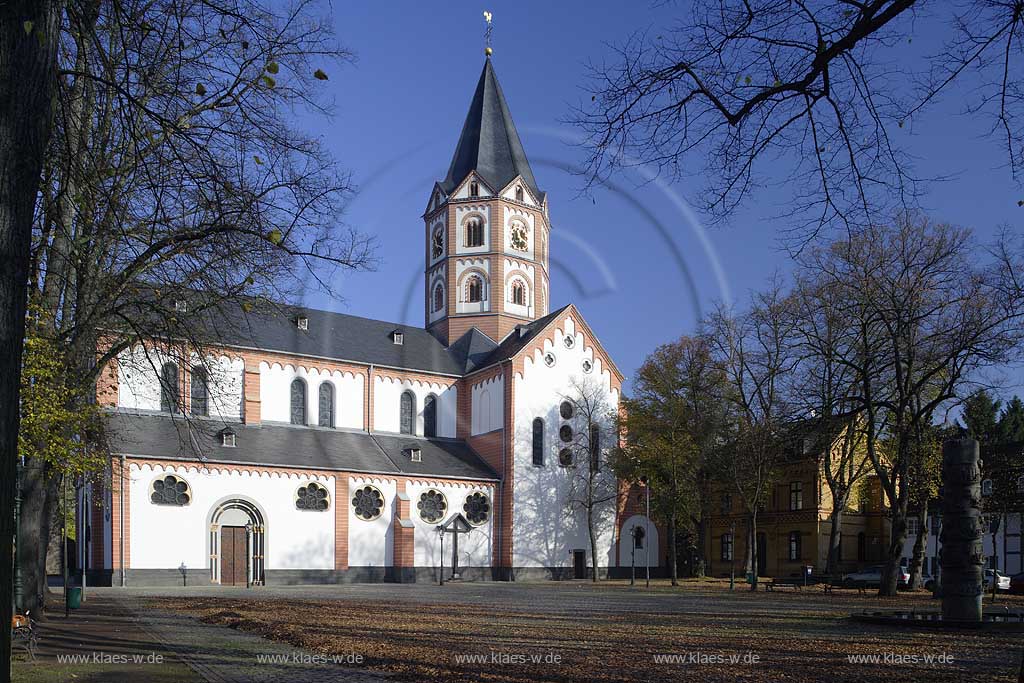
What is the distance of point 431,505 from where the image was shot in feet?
164

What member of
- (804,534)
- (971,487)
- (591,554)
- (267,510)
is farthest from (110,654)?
(804,534)

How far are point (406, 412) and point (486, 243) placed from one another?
1238 cm

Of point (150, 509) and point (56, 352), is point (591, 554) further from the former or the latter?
point (56, 352)

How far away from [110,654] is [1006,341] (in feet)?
92.7

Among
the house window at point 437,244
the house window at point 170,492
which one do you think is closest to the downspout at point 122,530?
the house window at point 170,492

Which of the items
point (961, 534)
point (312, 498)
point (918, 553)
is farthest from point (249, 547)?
point (961, 534)

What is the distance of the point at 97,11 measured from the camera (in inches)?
366

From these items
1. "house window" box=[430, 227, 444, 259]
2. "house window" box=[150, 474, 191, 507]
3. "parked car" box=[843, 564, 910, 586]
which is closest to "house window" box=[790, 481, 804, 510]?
"parked car" box=[843, 564, 910, 586]

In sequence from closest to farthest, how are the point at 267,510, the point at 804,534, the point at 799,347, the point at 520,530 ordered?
the point at 799,347 < the point at 267,510 < the point at 520,530 < the point at 804,534

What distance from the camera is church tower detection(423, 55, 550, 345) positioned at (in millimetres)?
58719

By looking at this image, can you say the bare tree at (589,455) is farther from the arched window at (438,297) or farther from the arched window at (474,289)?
the arched window at (438,297)

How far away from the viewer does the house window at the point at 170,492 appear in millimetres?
41500

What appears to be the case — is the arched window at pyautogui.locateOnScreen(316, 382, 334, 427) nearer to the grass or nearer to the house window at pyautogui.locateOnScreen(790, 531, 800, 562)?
the grass

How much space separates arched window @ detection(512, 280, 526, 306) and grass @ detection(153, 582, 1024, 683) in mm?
35644
